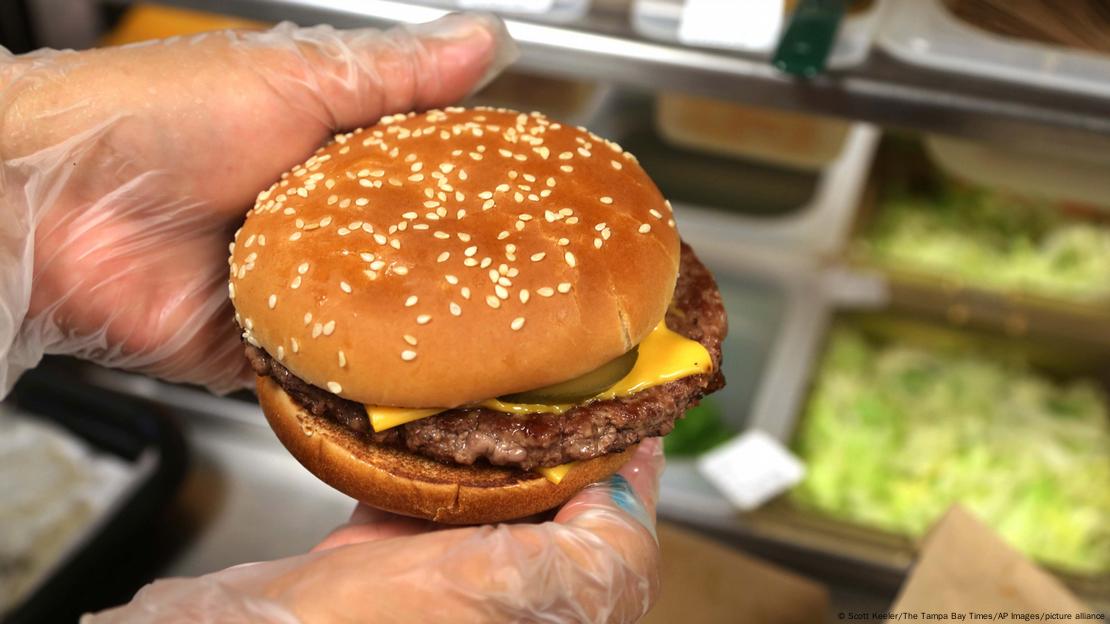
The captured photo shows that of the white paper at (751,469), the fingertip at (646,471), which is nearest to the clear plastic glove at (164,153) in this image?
the fingertip at (646,471)

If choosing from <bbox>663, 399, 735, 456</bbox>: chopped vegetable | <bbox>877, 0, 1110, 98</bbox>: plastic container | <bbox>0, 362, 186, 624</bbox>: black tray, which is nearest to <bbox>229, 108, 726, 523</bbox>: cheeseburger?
<bbox>877, 0, 1110, 98</bbox>: plastic container

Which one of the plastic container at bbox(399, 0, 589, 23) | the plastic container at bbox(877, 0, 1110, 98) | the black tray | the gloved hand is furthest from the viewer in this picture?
the black tray

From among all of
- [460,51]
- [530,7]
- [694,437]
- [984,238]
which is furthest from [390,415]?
[984,238]

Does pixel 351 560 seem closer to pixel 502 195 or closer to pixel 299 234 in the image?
pixel 299 234

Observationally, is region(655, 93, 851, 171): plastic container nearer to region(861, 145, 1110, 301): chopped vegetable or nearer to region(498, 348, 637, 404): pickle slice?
region(861, 145, 1110, 301): chopped vegetable

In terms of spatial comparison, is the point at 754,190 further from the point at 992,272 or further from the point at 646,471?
the point at 646,471

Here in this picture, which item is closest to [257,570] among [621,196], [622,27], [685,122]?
[621,196]

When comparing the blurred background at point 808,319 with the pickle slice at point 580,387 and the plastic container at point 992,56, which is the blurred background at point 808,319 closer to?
the plastic container at point 992,56
